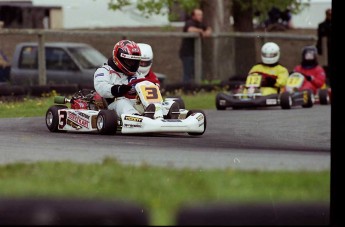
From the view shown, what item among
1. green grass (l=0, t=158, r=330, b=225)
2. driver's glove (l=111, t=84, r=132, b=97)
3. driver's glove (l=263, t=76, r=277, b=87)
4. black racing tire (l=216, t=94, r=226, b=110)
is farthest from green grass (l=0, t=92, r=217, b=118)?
driver's glove (l=263, t=76, r=277, b=87)

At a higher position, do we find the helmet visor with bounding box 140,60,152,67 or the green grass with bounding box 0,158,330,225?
the helmet visor with bounding box 140,60,152,67

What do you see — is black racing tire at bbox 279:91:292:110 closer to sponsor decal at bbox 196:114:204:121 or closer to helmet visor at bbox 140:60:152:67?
sponsor decal at bbox 196:114:204:121

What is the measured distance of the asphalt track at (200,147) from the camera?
2.08 m

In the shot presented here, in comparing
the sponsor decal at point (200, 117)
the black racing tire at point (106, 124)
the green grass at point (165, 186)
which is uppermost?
the green grass at point (165, 186)

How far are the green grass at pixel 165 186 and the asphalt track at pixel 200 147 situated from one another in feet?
0.38

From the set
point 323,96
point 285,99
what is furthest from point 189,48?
point 323,96

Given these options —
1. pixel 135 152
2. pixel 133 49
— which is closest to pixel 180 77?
pixel 133 49

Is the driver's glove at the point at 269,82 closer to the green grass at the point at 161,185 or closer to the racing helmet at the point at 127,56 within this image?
the racing helmet at the point at 127,56

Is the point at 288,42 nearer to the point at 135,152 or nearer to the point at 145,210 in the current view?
the point at 135,152

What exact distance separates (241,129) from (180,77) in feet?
4.01

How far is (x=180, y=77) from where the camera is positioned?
13.2ft

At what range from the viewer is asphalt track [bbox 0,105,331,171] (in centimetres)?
208

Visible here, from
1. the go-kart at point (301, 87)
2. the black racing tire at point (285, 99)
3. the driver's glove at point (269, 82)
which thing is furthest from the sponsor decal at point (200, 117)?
the go-kart at point (301, 87)

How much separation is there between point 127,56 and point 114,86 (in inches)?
27.1
